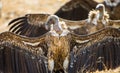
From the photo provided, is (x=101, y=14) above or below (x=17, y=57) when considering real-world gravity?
above

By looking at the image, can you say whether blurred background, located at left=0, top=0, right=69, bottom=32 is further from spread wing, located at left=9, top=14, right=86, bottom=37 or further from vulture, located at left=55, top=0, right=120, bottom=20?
spread wing, located at left=9, top=14, right=86, bottom=37

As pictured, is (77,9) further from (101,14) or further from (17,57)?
(17,57)

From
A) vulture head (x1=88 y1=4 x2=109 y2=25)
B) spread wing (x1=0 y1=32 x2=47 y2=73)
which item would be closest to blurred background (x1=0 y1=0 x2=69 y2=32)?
vulture head (x1=88 y1=4 x2=109 y2=25)

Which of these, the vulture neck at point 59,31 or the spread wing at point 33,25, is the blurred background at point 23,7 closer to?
the spread wing at point 33,25

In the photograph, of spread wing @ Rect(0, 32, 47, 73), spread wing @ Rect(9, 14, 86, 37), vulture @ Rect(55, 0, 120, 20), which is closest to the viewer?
spread wing @ Rect(0, 32, 47, 73)

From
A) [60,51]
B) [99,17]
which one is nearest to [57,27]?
[60,51]

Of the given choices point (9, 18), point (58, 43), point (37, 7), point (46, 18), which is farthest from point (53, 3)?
point (58, 43)
